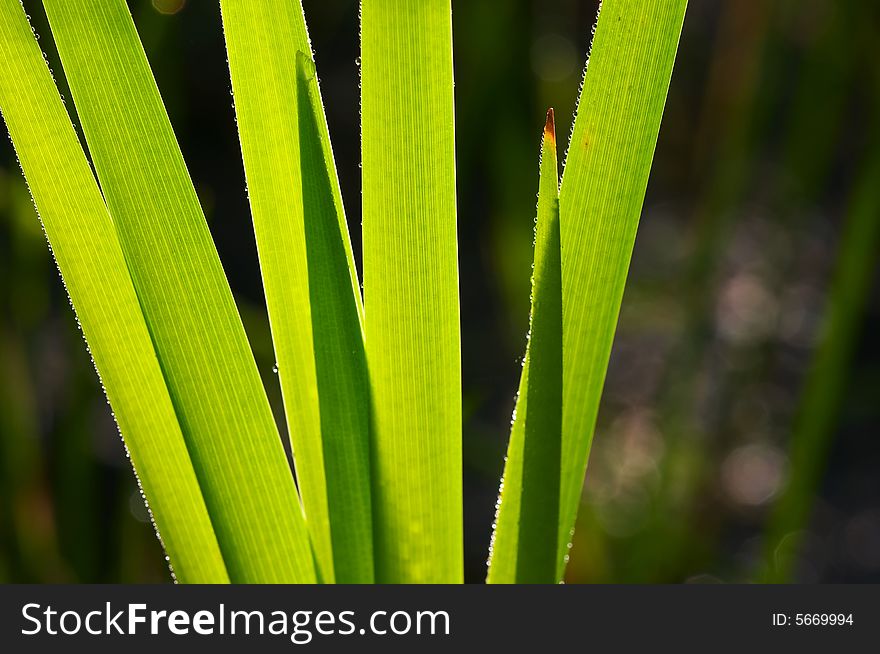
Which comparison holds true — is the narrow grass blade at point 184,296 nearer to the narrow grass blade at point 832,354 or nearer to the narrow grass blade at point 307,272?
the narrow grass blade at point 307,272

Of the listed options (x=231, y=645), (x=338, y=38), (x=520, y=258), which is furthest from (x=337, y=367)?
(x=338, y=38)

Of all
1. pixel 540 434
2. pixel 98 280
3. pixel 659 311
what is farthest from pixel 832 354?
pixel 659 311

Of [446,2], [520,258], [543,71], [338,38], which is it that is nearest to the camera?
[446,2]

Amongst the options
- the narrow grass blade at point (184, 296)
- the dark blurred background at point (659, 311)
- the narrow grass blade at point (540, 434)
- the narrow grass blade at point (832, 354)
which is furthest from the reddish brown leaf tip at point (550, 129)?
the narrow grass blade at point (832, 354)

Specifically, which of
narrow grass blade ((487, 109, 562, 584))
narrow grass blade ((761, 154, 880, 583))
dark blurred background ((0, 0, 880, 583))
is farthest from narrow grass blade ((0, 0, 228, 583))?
narrow grass blade ((761, 154, 880, 583))

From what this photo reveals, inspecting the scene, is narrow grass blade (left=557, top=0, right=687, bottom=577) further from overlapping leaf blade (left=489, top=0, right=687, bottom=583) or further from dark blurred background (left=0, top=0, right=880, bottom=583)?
dark blurred background (left=0, top=0, right=880, bottom=583)

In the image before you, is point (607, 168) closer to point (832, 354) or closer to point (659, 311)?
point (832, 354)

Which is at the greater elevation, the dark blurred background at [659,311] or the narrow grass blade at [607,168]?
the dark blurred background at [659,311]

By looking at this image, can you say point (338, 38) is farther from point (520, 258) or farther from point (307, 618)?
point (307, 618)
